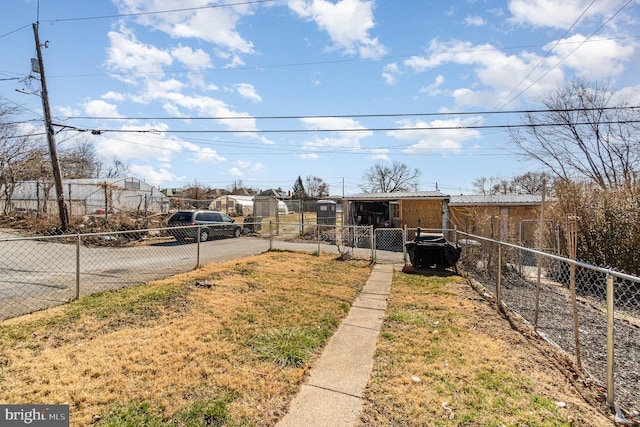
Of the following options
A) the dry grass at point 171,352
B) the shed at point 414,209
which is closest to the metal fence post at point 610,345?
the dry grass at point 171,352

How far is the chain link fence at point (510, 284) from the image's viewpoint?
3.75m

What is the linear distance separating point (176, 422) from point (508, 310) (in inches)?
229

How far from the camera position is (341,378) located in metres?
3.38

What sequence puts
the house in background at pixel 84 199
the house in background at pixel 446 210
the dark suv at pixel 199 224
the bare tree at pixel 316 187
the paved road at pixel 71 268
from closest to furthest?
the paved road at pixel 71 268 → the dark suv at pixel 199 224 → the house in background at pixel 446 210 → the house in background at pixel 84 199 → the bare tree at pixel 316 187

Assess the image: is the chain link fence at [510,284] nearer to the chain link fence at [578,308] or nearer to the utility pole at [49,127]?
the chain link fence at [578,308]

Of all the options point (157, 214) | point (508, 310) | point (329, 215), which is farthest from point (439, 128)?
point (157, 214)

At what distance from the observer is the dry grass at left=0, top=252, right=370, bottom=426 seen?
8.99 feet

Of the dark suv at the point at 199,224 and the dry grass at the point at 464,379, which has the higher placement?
the dark suv at the point at 199,224

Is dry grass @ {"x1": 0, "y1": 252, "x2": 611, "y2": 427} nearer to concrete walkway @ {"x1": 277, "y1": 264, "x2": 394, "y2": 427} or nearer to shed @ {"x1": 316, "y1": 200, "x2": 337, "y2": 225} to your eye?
concrete walkway @ {"x1": 277, "y1": 264, "x2": 394, "y2": 427}

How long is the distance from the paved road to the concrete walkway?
14.6ft

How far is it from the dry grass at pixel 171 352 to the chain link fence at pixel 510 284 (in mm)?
1377

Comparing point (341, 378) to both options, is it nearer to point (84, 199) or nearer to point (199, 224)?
point (199, 224)

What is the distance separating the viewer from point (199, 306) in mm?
5395

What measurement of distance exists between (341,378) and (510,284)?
655 cm
